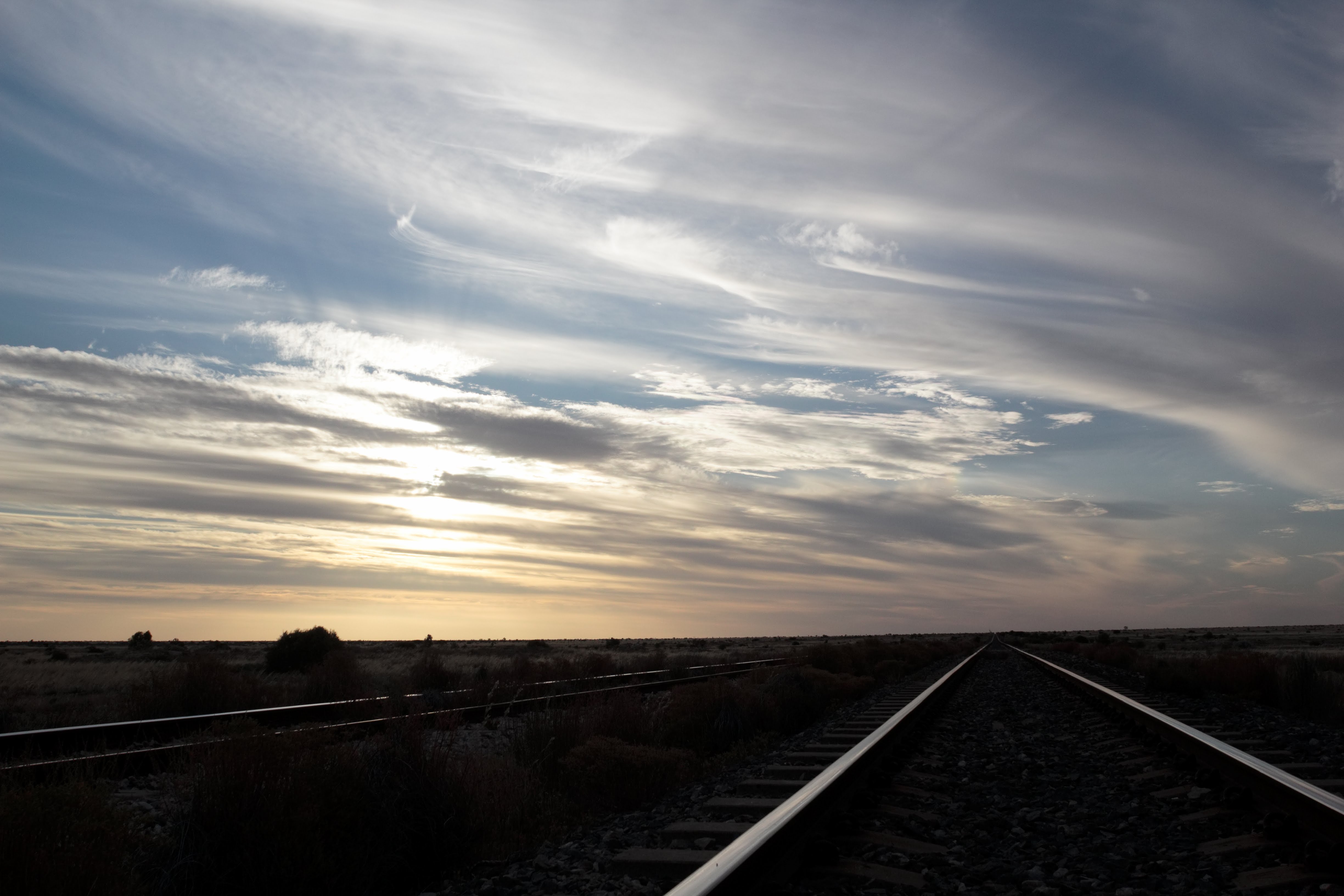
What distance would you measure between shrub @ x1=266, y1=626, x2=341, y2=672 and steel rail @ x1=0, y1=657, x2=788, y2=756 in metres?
15.0

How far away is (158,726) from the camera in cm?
1189

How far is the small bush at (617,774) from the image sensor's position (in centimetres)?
835

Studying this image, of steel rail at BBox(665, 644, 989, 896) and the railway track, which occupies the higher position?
steel rail at BBox(665, 644, 989, 896)

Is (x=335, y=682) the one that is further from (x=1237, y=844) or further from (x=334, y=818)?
(x=1237, y=844)

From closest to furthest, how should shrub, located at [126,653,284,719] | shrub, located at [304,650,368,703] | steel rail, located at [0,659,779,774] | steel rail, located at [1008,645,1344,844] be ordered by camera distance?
steel rail, located at [1008,645,1344,844] → steel rail, located at [0,659,779,774] → shrub, located at [126,653,284,719] → shrub, located at [304,650,368,703]

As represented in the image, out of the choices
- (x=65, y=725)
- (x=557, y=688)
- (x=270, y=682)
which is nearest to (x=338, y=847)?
(x=65, y=725)

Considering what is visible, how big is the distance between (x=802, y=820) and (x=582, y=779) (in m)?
3.60

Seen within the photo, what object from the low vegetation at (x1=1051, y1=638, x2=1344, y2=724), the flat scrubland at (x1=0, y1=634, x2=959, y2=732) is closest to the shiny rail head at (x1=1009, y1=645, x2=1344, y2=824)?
the low vegetation at (x1=1051, y1=638, x2=1344, y2=724)

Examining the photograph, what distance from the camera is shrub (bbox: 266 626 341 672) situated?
3047cm

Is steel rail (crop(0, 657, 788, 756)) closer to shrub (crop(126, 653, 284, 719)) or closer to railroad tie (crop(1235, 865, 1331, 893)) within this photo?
shrub (crop(126, 653, 284, 719))

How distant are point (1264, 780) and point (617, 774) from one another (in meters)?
5.16

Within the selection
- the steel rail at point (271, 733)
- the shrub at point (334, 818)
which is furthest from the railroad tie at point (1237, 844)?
the steel rail at point (271, 733)

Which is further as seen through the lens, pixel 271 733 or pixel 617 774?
pixel 617 774

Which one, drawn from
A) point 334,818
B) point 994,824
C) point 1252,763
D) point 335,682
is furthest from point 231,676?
point 1252,763
